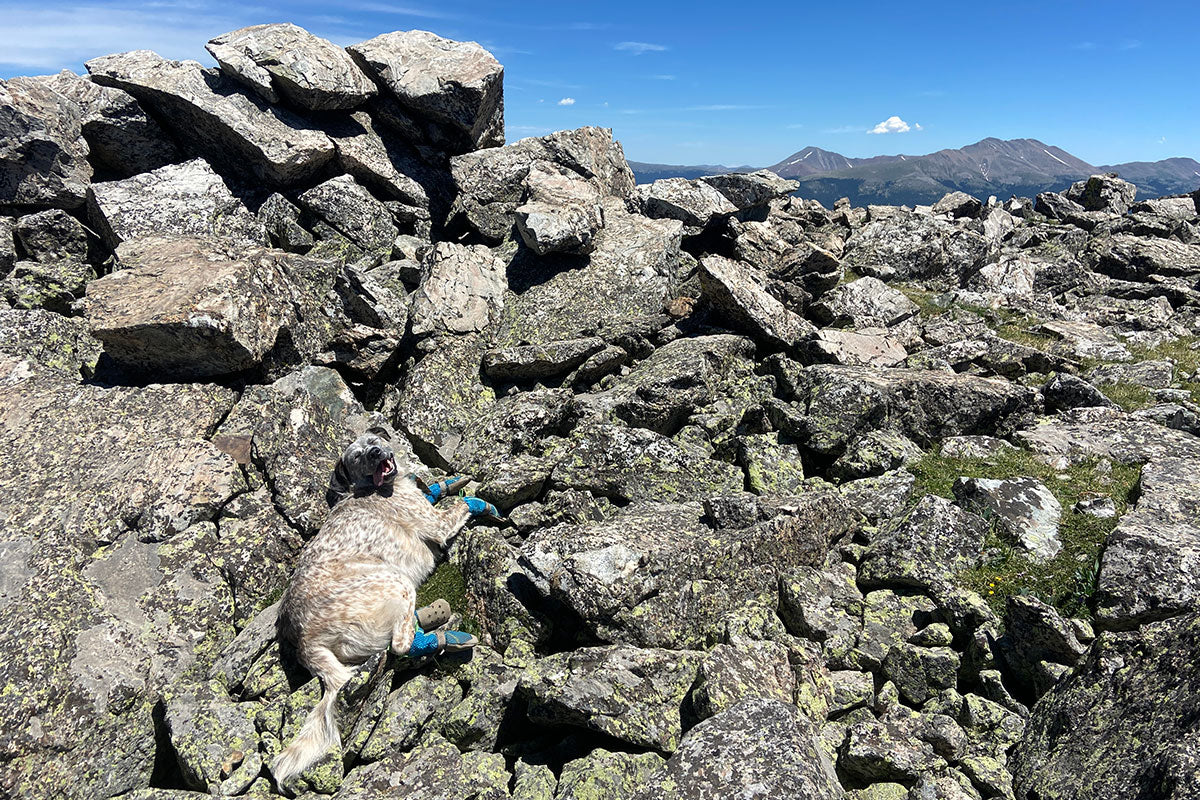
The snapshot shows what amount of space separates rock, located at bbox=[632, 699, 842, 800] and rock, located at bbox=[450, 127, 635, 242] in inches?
753

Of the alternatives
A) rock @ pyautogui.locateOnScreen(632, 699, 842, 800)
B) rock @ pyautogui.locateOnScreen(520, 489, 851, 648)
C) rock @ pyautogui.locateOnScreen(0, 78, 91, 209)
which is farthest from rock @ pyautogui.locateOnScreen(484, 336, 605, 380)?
rock @ pyautogui.locateOnScreen(0, 78, 91, 209)

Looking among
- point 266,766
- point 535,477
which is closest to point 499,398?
point 535,477

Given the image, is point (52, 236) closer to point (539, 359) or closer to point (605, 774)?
point (539, 359)

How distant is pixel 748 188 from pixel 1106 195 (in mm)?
36778

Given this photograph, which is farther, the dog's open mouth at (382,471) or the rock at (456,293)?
the rock at (456,293)

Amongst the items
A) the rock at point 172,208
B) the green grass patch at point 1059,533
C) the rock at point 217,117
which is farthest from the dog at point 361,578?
the rock at point 217,117

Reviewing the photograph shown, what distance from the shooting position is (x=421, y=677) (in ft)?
35.0

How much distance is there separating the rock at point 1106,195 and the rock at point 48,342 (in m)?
58.9

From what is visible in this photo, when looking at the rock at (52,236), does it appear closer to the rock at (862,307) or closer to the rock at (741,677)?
the rock at (741,677)

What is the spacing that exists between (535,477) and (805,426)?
22.5ft

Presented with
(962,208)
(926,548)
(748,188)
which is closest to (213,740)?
(926,548)

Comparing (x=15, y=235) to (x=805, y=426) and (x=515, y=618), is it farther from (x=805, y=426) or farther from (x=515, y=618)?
(x=805, y=426)

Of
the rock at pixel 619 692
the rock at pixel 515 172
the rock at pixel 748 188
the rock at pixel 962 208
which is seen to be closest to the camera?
the rock at pixel 619 692

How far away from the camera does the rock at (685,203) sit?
2436 cm
